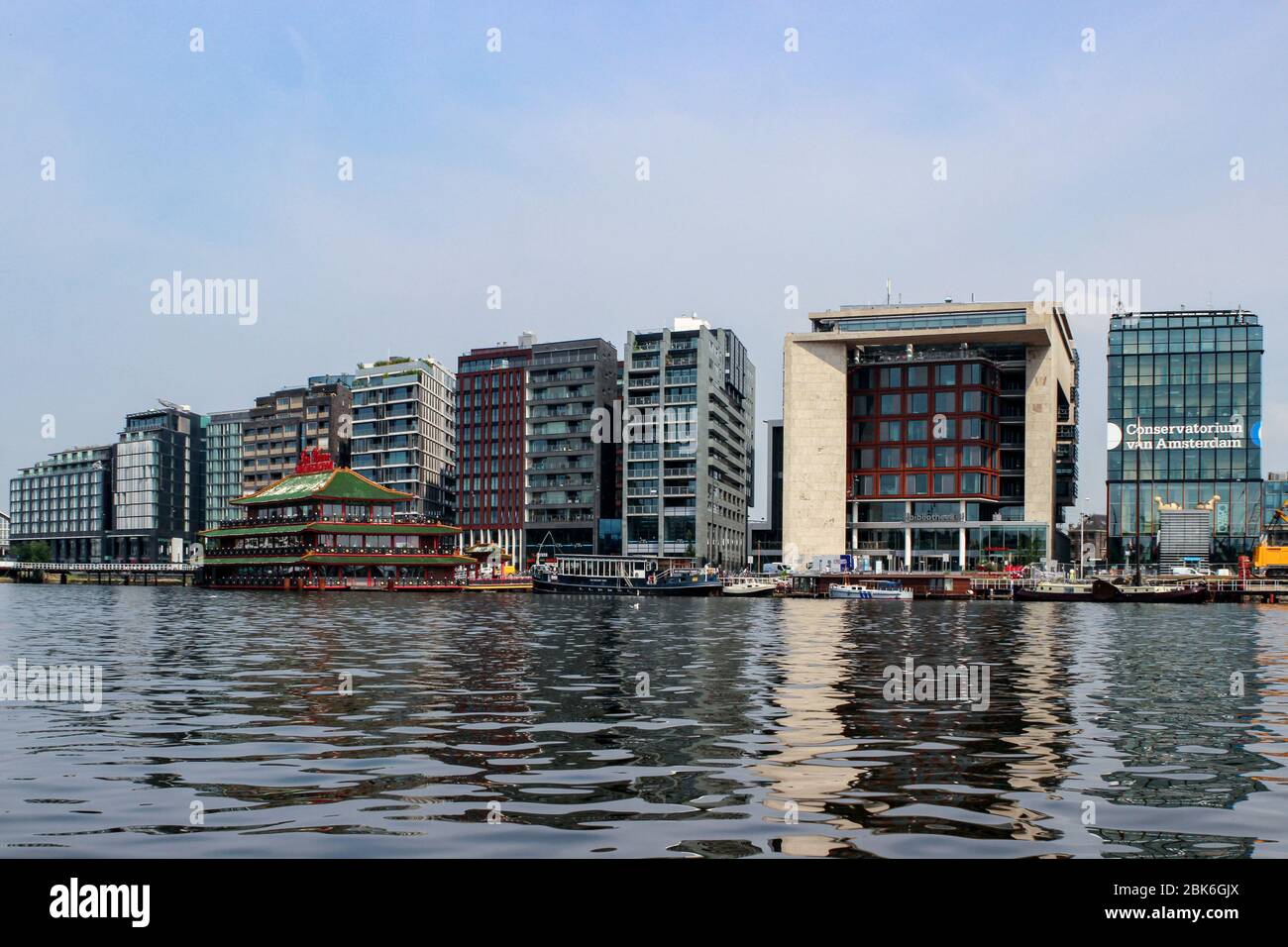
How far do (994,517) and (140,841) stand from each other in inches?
7471

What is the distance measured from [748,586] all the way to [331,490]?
60.8 metres

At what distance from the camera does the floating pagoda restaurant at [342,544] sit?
550 ft

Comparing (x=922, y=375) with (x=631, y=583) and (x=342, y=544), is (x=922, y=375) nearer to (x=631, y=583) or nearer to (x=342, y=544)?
(x=631, y=583)

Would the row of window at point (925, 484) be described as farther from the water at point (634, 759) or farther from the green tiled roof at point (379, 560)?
the water at point (634, 759)

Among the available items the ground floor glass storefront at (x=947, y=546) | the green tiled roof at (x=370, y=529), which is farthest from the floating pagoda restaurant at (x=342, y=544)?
the ground floor glass storefront at (x=947, y=546)

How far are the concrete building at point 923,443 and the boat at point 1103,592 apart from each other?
26.8 m

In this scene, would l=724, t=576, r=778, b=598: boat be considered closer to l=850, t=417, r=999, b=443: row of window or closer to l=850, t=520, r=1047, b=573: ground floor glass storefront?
l=850, t=520, r=1047, b=573: ground floor glass storefront

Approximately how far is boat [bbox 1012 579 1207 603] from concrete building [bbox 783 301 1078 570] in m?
26.8
